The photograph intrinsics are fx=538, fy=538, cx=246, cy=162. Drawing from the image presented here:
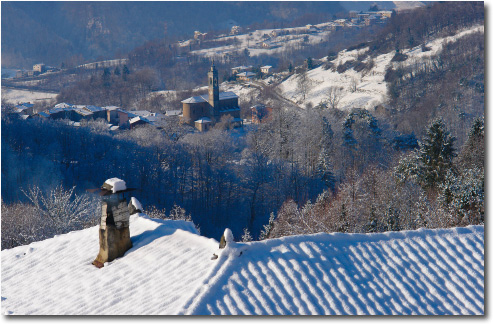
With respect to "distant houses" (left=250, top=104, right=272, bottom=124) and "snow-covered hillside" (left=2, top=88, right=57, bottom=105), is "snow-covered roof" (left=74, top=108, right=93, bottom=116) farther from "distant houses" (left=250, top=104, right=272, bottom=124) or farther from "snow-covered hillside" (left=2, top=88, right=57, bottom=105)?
"snow-covered hillside" (left=2, top=88, right=57, bottom=105)

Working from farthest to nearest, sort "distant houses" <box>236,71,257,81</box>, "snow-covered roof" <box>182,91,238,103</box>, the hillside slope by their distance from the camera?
the hillside slope < "distant houses" <box>236,71,257,81</box> < "snow-covered roof" <box>182,91,238,103</box>

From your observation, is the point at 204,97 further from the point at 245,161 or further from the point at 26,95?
the point at 26,95

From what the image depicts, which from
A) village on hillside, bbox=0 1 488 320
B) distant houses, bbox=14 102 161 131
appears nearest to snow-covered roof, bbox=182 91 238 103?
village on hillside, bbox=0 1 488 320

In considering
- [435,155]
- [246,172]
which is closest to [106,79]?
[246,172]

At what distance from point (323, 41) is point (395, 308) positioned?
13393 centimetres

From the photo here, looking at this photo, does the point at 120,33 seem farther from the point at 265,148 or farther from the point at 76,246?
the point at 76,246

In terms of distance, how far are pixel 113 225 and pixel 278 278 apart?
12.6 ft

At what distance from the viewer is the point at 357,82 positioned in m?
77.4

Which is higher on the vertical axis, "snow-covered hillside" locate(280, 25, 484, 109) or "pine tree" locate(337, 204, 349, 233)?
"snow-covered hillside" locate(280, 25, 484, 109)

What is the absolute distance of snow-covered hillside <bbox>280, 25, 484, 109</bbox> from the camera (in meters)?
70.0

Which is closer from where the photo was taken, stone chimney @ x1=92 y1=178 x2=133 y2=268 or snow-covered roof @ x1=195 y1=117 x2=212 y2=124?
stone chimney @ x1=92 y1=178 x2=133 y2=268

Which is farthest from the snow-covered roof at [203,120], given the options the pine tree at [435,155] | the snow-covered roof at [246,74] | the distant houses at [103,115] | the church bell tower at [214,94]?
the pine tree at [435,155]

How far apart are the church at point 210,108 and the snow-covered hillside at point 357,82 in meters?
10.2

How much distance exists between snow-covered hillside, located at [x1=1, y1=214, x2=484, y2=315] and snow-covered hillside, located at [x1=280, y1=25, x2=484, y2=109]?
5820 centimetres
